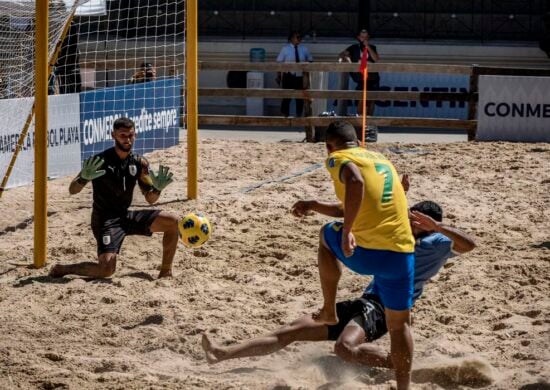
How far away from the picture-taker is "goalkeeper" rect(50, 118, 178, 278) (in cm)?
890

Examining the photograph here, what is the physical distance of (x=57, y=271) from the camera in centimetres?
896

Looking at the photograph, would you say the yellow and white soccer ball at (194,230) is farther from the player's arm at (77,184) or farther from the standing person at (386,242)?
the standing person at (386,242)

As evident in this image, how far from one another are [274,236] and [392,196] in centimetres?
447

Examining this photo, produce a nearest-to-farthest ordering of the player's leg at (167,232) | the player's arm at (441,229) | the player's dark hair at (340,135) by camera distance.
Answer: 1. the player's dark hair at (340,135)
2. the player's arm at (441,229)
3. the player's leg at (167,232)

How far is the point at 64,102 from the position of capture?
45.0ft

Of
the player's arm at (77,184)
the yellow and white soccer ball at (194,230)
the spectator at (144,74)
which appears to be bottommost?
the yellow and white soccer ball at (194,230)

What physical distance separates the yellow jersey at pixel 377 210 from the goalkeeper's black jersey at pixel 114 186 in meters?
3.26

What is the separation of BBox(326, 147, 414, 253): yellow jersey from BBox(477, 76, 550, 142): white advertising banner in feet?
36.3

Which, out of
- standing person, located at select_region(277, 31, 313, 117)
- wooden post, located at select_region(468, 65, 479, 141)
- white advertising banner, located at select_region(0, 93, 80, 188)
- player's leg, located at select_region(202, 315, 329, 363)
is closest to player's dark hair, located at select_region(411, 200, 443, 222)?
player's leg, located at select_region(202, 315, 329, 363)

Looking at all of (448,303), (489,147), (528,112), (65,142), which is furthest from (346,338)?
(528,112)

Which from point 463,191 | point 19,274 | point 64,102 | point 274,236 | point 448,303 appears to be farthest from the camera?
point 64,102

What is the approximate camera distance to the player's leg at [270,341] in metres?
6.66

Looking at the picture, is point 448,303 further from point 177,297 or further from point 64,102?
point 64,102

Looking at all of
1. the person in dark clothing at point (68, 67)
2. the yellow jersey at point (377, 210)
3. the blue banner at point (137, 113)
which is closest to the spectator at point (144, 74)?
the blue banner at point (137, 113)
